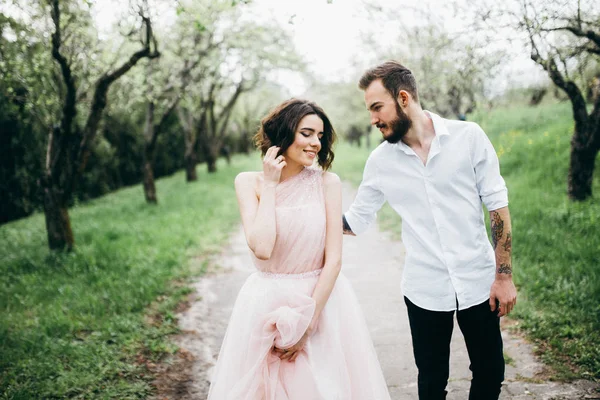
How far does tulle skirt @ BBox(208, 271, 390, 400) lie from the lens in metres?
2.15

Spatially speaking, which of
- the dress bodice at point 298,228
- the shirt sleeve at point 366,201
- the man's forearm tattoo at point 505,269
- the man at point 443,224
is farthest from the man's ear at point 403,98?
the man's forearm tattoo at point 505,269

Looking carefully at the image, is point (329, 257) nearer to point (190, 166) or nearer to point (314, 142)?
point (314, 142)

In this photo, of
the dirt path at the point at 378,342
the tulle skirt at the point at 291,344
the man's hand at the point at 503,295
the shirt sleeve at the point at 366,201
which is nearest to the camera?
the tulle skirt at the point at 291,344

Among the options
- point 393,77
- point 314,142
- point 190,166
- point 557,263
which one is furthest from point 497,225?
point 190,166

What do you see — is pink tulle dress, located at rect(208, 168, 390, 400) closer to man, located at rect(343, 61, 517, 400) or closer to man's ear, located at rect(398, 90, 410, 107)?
man, located at rect(343, 61, 517, 400)

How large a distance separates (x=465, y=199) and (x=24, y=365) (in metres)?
3.89

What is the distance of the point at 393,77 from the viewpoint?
2354mm

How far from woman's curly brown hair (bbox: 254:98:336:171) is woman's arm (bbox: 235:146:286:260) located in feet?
0.32

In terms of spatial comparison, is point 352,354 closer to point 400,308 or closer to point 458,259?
point 458,259

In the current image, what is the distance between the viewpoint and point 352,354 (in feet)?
7.68

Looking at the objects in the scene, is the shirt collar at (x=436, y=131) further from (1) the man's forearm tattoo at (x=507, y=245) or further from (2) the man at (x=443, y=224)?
(1) the man's forearm tattoo at (x=507, y=245)

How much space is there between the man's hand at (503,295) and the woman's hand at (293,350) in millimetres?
991

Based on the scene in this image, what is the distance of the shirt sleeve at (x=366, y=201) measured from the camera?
2598 millimetres

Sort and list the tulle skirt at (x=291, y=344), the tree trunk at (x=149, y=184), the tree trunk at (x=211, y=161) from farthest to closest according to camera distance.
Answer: the tree trunk at (x=211, y=161) → the tree trunk at (x=149, y=184) → the tulle skirt at (x=291, y=344)
